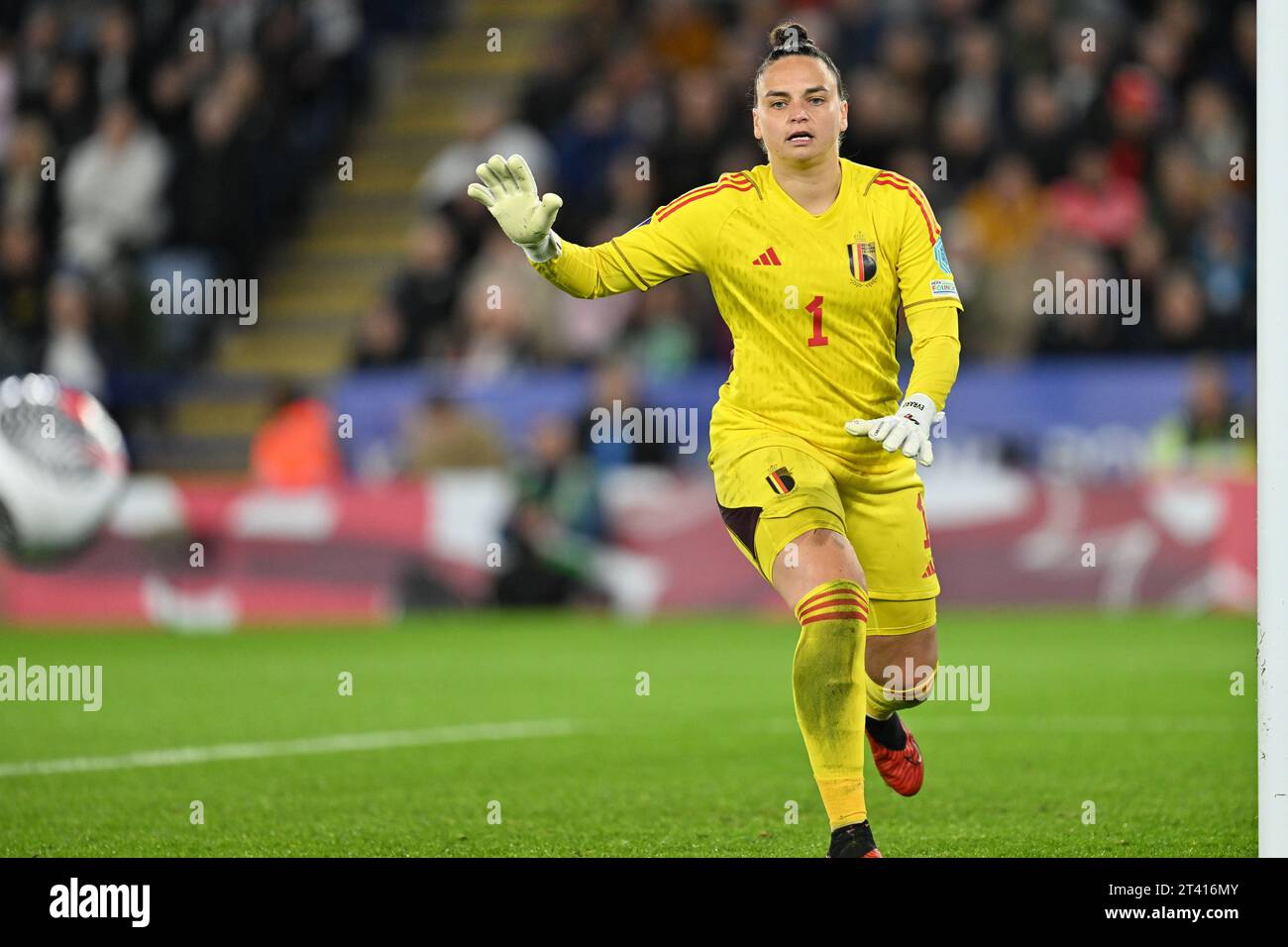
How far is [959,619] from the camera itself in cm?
1516

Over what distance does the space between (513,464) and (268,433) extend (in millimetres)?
2142

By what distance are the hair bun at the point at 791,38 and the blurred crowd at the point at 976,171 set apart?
1005 centimetres

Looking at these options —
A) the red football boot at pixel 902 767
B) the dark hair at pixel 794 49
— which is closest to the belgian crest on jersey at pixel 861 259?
the dark hair at pixel 794 49

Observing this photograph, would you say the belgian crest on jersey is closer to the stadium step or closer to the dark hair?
the dark hair

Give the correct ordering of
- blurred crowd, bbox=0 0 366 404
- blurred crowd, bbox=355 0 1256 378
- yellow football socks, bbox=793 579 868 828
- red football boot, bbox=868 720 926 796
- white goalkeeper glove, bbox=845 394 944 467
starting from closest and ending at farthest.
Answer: white goalkeeper glove, bbox=845 394 944 467 → yellow football socks, bbox=793 579 868 828 → red football boot, bbox=868 720 926 796 → blurred crowd, bbox=355 0 1256 378 → blurred crowd, bbox=0 0 366 404

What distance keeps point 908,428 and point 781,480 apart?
0.59 meters

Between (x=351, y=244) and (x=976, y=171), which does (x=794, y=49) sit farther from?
(x=351, y=244)

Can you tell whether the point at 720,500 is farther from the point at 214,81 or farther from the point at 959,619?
the point at 214,81

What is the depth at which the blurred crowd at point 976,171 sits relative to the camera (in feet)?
55.6

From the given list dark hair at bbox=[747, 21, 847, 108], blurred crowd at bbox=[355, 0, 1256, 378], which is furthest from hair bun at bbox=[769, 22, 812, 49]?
blurred crowd at bbox=[355, 0, 1256, 378]

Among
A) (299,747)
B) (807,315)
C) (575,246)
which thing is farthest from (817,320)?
(299,747)

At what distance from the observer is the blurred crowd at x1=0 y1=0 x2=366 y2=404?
19.4 m

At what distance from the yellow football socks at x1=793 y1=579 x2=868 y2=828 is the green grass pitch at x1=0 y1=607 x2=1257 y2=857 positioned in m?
0.48
